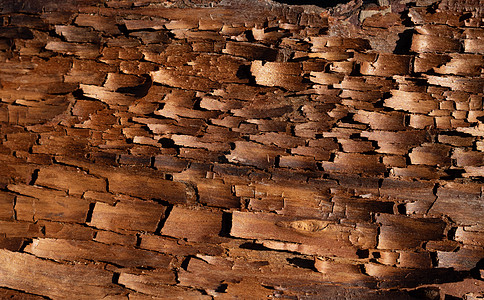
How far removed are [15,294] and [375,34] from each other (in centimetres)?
195

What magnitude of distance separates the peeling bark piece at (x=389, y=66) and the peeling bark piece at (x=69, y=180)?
1259 mm

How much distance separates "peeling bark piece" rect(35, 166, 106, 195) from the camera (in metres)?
1.79

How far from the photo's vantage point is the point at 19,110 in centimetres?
187

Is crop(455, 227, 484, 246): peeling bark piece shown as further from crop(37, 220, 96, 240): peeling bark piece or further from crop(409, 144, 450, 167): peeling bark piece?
crop(37, 220, 96, 240): peeling bark piece

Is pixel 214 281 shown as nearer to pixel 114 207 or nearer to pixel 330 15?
pixel 114 207

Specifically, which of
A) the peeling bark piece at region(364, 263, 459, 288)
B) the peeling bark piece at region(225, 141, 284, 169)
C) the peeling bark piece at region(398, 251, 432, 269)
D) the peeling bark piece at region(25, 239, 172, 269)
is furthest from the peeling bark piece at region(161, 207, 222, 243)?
the peeling bark piece at region(398, 251, 432, 269)

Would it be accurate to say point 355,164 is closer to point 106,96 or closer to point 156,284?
point 156,284

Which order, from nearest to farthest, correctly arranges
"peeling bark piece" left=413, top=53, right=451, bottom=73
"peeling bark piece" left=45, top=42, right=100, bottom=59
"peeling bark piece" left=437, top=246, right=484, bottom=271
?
A: 1. "peeling bark piece" left=437, top=246, right=484, bottom=271
2. "peeling bark piece" left=413, top=53, right=451, bottom=73
3. "peeling bark piece" left=45, top=42, right=100, bottom=59

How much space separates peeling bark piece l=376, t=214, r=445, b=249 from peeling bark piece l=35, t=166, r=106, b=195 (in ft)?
3.96

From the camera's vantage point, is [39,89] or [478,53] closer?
[478,53]

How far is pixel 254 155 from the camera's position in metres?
1.75

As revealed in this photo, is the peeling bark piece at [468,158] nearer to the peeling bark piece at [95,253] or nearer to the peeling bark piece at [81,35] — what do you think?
the peeling bark piece at [95,253]

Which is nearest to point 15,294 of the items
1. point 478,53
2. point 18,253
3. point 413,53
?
point 18,253

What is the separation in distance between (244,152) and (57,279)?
0.96 m
